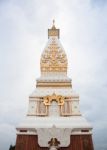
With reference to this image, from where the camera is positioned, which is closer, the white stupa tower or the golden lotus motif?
the white stupa tower

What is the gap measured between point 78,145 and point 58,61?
9165 millimetres

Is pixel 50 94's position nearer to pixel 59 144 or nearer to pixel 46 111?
pixel 46 111

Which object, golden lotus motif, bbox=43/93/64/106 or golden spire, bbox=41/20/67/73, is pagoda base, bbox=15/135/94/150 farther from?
golden spire, bbox=41/20/67/73

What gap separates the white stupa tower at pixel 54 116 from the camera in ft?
58.1

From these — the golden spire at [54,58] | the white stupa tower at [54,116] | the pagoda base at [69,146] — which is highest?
the golden spire at [54,58]

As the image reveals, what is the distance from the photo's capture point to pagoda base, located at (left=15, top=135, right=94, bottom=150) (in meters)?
17.7

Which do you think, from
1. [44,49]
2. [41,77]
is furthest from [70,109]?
[44,49]

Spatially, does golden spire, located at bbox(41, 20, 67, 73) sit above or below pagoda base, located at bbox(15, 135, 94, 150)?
above

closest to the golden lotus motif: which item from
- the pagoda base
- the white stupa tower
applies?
the white stupa tower

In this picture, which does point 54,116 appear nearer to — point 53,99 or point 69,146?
point 53,99

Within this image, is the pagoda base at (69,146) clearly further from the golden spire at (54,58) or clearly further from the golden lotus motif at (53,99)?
the golden spire at (54,58)

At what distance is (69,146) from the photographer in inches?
698

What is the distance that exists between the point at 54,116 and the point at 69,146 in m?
2.83

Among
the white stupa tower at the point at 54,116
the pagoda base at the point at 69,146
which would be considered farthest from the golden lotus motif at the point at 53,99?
the pagoda base at the point at 69,146
